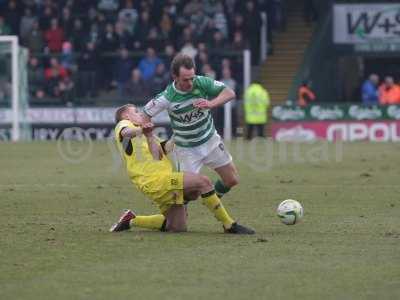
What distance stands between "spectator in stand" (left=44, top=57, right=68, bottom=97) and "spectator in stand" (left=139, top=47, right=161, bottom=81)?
2.18m

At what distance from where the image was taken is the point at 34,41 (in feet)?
113

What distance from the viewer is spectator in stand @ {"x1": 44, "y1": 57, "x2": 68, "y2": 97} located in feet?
107

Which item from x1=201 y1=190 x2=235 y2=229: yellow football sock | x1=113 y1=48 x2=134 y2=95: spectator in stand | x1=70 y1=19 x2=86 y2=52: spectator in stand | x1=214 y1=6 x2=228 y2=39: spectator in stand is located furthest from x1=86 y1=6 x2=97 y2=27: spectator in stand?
x1=201 y1=190 x2=235 y2=229: yellow football sock

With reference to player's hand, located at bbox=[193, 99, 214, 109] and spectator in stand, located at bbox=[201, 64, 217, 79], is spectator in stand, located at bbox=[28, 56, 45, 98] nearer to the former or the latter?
spectator in stand, located at bbox=[201, 64, 217, 79]

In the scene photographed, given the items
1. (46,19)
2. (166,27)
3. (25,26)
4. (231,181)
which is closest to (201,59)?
(166,27)

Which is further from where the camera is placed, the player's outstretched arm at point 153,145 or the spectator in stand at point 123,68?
the spectator in stand at point 123,68

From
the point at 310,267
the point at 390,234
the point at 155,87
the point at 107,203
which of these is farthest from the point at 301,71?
the point at 310,267

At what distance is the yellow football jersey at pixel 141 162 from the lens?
37.4 feet

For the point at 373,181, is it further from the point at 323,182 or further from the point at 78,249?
the point at 78,249

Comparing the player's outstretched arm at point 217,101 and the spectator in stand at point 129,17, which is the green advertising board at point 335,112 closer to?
the spectator in stand at point 129,17

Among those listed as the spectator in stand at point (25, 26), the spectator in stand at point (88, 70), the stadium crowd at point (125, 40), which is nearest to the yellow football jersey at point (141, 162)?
the stadium crowd at point (125, 40)

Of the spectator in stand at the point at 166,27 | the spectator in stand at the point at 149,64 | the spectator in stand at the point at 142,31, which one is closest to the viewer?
the spectator in stand at the point at 149,64

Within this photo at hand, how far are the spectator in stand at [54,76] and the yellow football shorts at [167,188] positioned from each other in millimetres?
21394

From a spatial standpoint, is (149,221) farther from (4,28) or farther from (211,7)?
(211,7)
